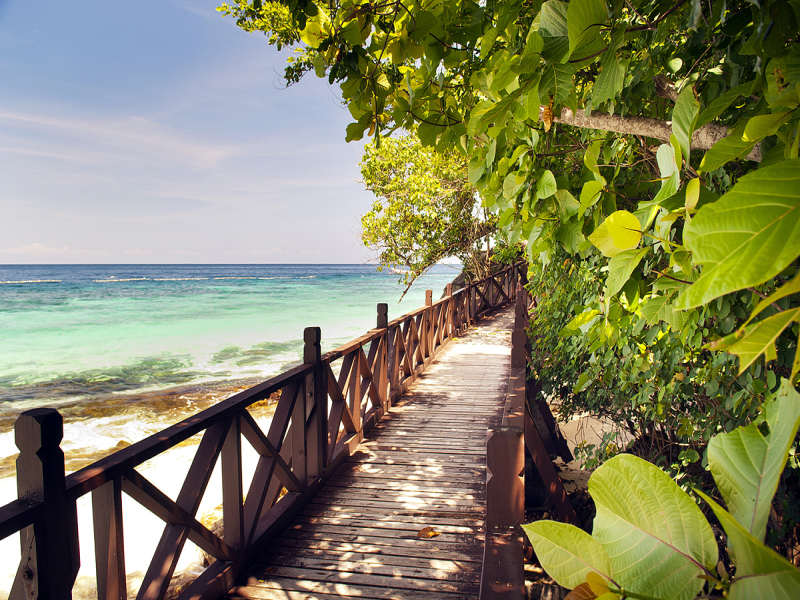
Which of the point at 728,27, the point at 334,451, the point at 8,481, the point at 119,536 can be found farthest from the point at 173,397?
the point at 728,27

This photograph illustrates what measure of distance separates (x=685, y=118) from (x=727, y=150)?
2.9 inches

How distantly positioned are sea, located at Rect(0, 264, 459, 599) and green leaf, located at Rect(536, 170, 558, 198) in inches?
216

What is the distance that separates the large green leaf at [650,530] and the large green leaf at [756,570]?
7 centimetres

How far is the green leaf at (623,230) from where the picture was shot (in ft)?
2.10

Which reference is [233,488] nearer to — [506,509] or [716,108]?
[506,509]

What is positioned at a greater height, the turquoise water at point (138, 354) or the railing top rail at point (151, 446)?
the railing top rail at point (151, 446)

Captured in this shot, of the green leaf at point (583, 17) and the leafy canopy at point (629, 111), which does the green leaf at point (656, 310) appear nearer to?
the leafy canopy at point (629, 111)

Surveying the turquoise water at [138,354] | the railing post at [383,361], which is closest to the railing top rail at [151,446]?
the railing post at [383,361]

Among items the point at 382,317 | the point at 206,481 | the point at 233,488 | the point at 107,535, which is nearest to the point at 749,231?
the point at 107,535

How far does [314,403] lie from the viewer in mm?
4168

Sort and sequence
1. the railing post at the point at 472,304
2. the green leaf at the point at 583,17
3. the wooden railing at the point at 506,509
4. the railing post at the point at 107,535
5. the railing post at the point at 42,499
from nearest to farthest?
1. the green leaf at the point at 583,17
2. the railing post at the point at 42,499
3. the wooden railing at the point at 506,509
4. the railing post at the point at 107,535
5. the railing post at the point at 472,304

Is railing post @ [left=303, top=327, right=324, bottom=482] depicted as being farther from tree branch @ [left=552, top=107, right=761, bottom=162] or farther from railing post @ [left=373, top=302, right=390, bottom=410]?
tree branch @ [left=552, top=107, right=761, bottom=162]

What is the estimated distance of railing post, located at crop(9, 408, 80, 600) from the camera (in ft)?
5.83

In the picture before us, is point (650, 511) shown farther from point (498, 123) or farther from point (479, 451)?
point (479, 451)
